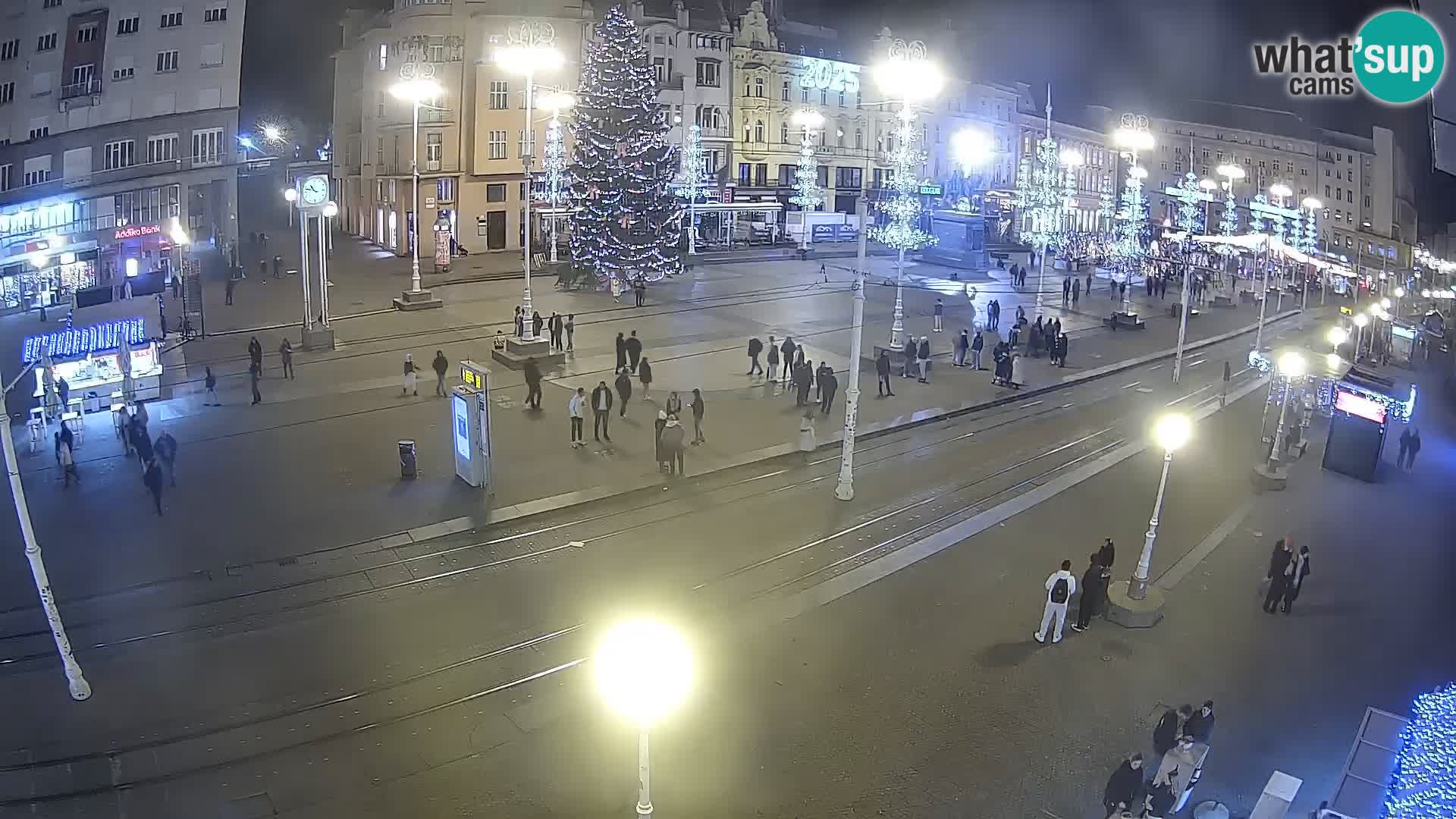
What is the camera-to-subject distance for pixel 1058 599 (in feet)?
40.8

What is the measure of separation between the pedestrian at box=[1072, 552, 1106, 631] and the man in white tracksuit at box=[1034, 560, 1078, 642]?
0.37 metres

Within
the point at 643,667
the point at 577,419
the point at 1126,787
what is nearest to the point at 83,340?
the point at 577,419

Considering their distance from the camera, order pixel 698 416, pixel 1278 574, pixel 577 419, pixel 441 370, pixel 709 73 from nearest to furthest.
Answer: pixel 1278 574 < pixel 577 419 < pixel 698 416 < pixel 441 370 < pixel 709 73

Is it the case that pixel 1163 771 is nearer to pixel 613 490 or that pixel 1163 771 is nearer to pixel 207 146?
pixel 613 490

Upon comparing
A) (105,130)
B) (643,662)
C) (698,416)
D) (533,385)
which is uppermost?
(105,130)

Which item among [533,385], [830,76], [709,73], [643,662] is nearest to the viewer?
[643,662]

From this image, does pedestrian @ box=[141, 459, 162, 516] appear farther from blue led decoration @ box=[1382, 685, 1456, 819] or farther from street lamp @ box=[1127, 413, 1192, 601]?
blue led decoration @ box=[1382, 685, 1456, 819]

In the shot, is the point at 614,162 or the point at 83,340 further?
the point at 614,162

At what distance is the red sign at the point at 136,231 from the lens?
2750 centimetres

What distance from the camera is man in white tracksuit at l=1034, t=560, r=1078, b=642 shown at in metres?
12.3

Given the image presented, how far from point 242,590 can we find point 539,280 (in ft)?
92.0

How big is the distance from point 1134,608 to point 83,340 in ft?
66.8

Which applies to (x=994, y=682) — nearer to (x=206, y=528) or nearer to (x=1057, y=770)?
(x=1057, y=770)

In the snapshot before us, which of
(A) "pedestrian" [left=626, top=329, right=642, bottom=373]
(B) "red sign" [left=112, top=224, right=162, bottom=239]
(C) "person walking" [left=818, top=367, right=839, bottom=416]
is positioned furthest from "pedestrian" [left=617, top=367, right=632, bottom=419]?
(B) "red sign" [left=112, top=224, right=162, bottom=239]
